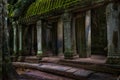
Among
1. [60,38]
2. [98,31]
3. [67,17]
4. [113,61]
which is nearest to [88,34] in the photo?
[67,17]

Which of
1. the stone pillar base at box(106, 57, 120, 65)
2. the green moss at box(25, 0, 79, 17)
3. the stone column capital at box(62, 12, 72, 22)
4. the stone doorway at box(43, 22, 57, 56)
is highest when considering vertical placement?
the green moss at box(25, 0, 79, 17)

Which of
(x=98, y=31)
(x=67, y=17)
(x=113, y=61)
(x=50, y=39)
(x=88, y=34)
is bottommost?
(x=113, y=61)

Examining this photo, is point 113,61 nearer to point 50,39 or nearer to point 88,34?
point 88,34

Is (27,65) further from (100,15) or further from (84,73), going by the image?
(100,15)

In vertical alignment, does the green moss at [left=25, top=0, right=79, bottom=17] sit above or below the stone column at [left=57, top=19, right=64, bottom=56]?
above

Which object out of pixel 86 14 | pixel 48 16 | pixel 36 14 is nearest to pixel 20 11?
pixel 36 14

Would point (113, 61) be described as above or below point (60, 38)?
below

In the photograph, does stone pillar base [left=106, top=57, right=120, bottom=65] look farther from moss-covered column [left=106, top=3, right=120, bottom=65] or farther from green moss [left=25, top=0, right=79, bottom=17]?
green moss [left=25, top=0, right=79, bottom=17]

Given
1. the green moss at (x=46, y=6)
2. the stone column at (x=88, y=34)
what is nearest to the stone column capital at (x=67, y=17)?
the green moss at (x=46, y=6)

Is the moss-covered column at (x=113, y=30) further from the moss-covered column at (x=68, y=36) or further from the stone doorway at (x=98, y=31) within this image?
the stone doorway at (x=98, y=31)

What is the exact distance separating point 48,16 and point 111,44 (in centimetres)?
461

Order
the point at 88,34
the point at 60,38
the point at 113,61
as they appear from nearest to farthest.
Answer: the point at 113,61
the point at 88,34
the point at 60,38

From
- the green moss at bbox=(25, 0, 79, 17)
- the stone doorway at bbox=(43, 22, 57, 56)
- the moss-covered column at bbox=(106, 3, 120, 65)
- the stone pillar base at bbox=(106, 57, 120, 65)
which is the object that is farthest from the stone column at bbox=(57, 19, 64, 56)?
the stone pillar base at bbox=(106, 57, 120, 65)

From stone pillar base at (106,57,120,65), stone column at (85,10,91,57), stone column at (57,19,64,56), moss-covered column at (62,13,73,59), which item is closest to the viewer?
stone pillar base at (106,57,120,65)
